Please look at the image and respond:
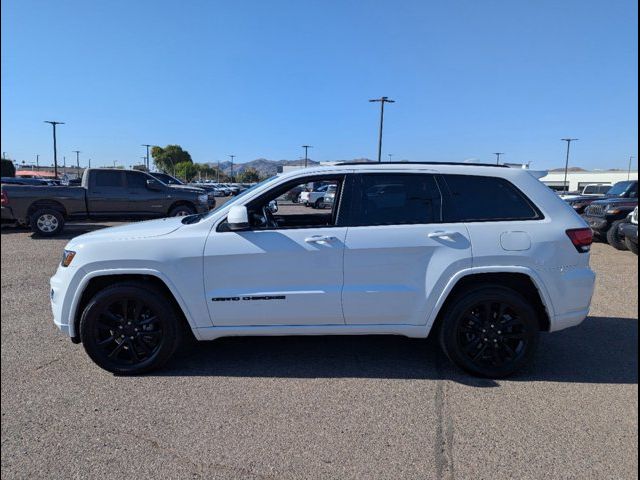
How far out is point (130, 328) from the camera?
373 centimetres

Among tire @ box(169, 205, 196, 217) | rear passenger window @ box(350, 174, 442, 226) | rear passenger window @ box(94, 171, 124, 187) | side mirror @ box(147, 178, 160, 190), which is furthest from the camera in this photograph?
tire @ box(169, 205, 196, 217)

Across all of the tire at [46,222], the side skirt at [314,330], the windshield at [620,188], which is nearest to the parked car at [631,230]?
the windshield at [620,188]

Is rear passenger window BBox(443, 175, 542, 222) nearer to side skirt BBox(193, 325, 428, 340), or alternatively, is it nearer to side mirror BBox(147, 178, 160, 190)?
side skirt BBox(193, 325, 428, 340)

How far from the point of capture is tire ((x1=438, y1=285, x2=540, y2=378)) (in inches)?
144

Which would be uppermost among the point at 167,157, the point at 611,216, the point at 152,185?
the point at 167,157

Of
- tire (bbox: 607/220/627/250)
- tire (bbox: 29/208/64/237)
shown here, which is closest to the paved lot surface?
tire (bbox: 607/220/627/250)

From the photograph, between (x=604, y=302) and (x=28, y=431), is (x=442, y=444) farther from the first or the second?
(x=604, y=302)

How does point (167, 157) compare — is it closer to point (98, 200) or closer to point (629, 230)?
point (98, 200)

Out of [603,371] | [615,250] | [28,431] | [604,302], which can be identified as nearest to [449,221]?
[603,371]

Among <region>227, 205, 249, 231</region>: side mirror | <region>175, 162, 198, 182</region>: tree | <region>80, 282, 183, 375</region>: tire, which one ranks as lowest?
<region>80, 282, 183, 375</region>: tire

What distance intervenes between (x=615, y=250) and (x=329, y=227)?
10.4 meters

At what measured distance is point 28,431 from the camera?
2926 mm

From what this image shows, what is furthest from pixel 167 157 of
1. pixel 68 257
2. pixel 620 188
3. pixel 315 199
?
pixel 68 257

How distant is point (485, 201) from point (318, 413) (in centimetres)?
221
